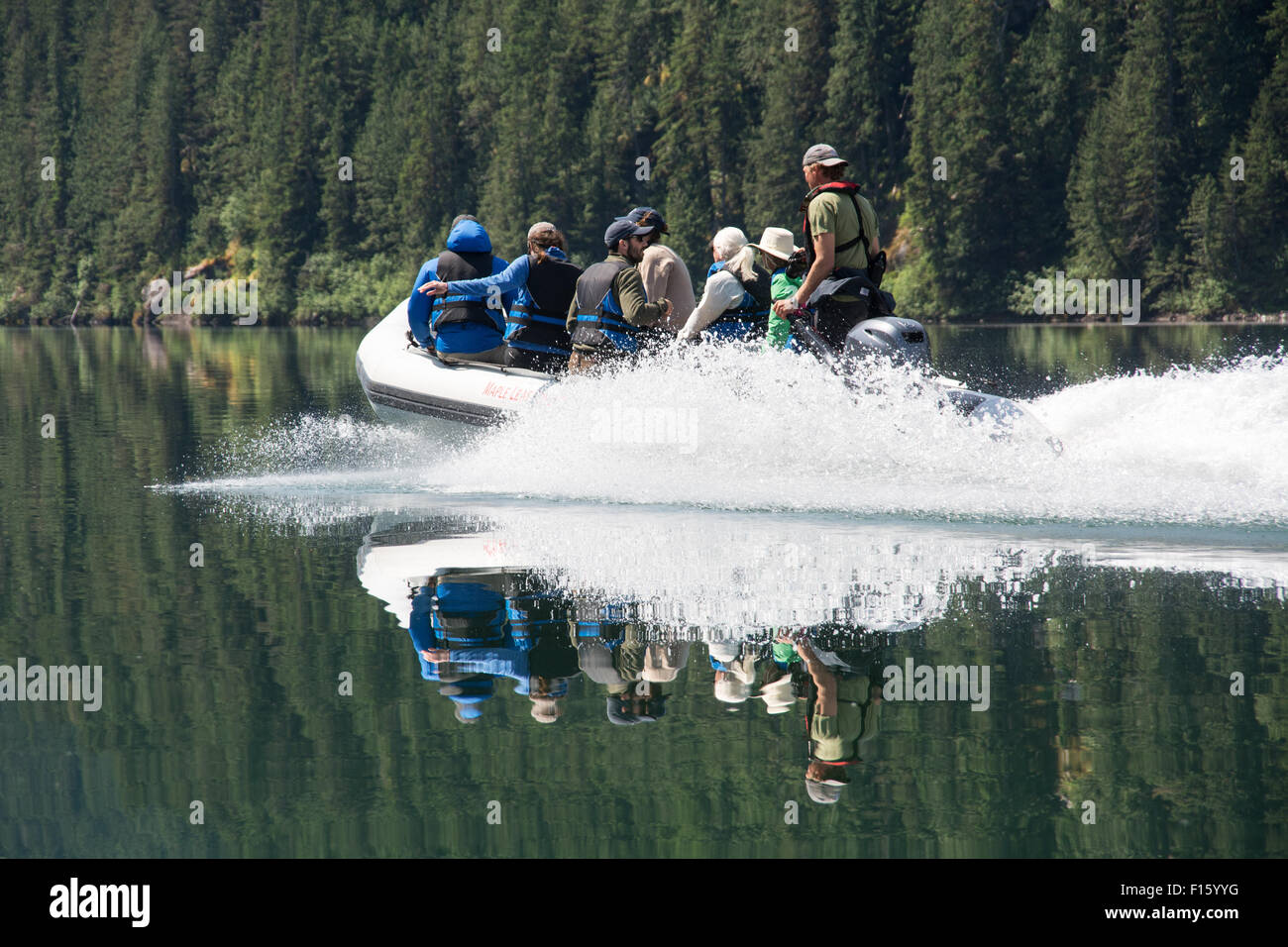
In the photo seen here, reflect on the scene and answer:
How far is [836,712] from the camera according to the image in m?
4.29

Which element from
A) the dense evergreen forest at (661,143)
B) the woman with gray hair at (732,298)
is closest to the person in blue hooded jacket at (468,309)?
the woman with gray hair at (732,298)

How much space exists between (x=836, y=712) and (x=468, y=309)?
6.54 meters

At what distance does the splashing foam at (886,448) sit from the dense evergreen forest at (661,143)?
118ft

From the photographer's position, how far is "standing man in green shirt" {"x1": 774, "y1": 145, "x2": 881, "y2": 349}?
7887 mm

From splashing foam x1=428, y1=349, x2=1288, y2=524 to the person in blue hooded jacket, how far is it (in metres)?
1.30

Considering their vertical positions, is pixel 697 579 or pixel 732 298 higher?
pixel 732 298

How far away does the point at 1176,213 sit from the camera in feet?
143

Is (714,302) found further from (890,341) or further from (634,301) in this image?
(890,341)

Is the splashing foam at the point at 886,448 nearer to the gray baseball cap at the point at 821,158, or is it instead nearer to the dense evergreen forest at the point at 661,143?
the gray baseball cap at the point at 821,158

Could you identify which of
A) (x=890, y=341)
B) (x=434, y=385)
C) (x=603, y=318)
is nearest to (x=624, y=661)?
(x=890, y=341)

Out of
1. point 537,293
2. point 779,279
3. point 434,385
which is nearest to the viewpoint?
point 779,279

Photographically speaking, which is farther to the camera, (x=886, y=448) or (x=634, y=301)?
(x=634, y=301)

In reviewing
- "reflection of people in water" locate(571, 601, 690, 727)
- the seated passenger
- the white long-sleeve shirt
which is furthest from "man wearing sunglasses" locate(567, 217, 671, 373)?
"reflection of people in water" locate(571, 601, 690, 727)
